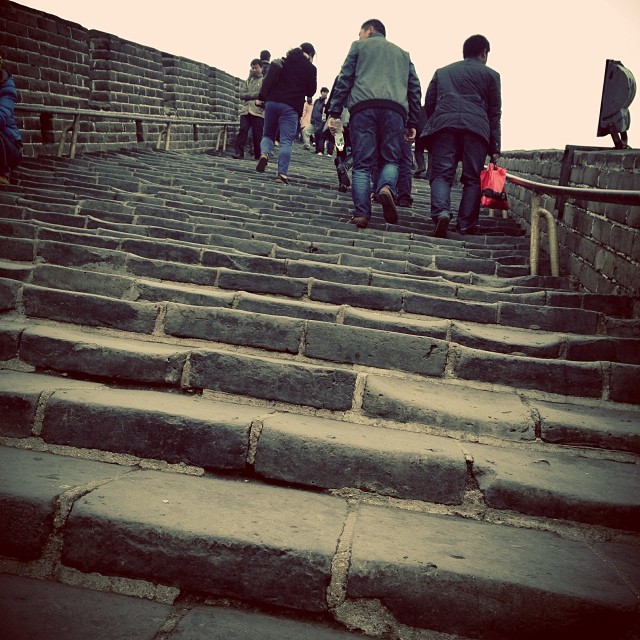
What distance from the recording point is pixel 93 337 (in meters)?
2.69

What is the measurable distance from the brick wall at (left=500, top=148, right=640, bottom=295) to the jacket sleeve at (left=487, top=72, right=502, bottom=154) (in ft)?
2.21

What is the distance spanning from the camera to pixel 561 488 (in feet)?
6.38

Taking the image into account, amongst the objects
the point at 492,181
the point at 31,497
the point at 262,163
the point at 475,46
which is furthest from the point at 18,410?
the point at 262,163

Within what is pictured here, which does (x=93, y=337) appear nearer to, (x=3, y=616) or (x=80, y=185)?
(x=3, y=616)

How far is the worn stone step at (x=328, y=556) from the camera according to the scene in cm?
157

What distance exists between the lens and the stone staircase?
5.35 feet

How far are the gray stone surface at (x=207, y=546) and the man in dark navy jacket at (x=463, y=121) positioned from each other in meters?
4.38

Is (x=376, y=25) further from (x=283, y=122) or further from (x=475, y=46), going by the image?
(x=283, y=122)

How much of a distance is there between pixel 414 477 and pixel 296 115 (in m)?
7.08

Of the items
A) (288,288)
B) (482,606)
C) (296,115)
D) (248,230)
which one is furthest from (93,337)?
(296,115)

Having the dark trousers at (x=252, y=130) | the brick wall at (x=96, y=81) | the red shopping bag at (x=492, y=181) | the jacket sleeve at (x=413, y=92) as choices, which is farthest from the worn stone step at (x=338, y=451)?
the dark trousers at (x=252, y=130)

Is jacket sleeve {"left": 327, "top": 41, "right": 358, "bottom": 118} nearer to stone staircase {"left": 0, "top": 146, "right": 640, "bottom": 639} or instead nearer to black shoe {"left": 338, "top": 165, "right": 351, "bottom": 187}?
stone staircase {"left": 0, "top": 146, "right": 640, "bottom": 639}

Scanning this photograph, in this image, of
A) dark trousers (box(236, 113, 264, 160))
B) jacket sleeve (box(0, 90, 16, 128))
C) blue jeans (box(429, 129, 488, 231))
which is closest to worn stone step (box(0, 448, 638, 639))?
blue jeans (box(429, 129, 488, 231))

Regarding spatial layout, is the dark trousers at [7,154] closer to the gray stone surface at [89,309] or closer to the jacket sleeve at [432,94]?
the gray stone surface at [89,309]
